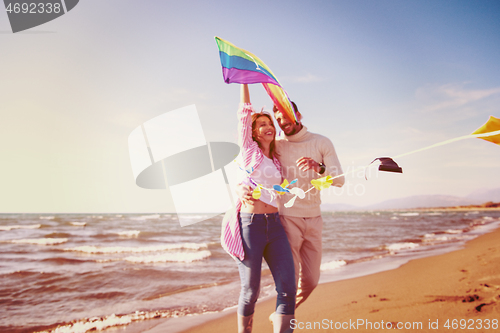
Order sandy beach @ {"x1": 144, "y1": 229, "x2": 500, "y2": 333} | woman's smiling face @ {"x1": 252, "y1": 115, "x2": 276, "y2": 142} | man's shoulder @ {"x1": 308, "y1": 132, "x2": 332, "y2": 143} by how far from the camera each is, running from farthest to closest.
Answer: sandy beach @ {"x1": 144, "y1": 229, "x2": 500, "y2": 333} → man's shoulder @ {"x1": 308, "y1": 132, "x2": 332, "y2": 143} → woman's smiling face @ {"x1": 252, "y1": 115, "x2": 276, "y2": 142}

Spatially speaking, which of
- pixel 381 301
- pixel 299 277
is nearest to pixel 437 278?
pixel 381 301

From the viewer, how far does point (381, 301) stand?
4.16 metres

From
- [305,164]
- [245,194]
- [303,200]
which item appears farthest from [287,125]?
[245,194]

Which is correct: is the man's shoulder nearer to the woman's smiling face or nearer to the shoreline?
the woman's smiling face

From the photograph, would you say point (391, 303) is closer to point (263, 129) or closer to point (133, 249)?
point (263, 129)

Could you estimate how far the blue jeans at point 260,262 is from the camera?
8.01 ft

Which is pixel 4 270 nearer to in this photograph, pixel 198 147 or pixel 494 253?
pixel 198 147

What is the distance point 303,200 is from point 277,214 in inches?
14.9

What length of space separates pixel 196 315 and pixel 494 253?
6993 mm

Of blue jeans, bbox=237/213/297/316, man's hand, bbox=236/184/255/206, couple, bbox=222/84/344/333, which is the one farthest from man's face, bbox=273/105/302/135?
blue jeans, bbox=237/213/297/316

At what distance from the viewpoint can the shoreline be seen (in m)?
3.51

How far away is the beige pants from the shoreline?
0.95 m

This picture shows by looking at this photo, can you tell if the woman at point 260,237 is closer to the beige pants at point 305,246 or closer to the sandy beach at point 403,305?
the beige pants at point 305,246

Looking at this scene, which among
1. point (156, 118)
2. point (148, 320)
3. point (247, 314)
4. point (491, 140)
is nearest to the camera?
point (491, 140)
